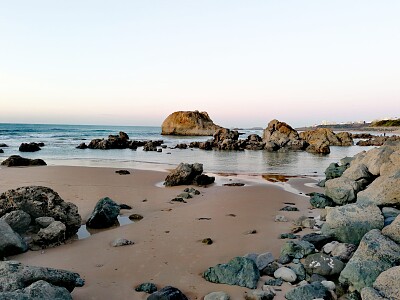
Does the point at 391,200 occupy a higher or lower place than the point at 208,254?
higher

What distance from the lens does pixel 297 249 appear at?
21.3 feet

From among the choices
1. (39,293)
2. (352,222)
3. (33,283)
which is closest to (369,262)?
(352,222)

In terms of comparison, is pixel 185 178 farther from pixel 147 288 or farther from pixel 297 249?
pixel 147 288

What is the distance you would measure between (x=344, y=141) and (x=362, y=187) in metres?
35.8

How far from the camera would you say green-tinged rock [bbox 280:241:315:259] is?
21.0 feet

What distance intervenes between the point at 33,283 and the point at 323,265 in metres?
4.32

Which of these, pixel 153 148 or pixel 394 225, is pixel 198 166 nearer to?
pixel 394 225

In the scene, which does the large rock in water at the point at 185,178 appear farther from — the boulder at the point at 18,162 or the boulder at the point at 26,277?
the boulder at the point at 18,162

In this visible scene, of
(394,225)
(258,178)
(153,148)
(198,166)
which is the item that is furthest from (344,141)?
(394,225)

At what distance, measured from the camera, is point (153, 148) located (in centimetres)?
3703

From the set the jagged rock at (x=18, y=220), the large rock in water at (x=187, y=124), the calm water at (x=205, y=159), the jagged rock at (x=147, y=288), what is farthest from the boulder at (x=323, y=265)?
the large rock in water at (x=187, y=124)

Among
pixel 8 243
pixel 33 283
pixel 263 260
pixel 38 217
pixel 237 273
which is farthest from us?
pixel 38 217

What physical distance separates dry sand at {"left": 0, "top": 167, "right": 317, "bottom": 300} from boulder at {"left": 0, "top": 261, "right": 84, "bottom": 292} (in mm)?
315

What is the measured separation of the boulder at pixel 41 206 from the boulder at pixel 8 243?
47.3 inches
